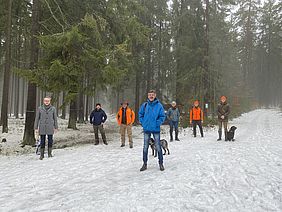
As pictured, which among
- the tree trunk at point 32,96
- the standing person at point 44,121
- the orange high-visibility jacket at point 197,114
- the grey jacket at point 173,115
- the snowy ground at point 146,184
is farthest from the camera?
the orange high-visibility jacket at point 197,114

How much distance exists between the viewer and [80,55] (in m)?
12.4

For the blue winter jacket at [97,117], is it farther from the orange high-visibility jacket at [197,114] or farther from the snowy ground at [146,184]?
the orange high-visibility jacket at [197,114]

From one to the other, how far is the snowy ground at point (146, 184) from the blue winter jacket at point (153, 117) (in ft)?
3.69

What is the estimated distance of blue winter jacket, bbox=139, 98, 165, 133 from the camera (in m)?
7.16

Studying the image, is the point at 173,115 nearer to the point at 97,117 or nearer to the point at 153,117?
the point at 97,117

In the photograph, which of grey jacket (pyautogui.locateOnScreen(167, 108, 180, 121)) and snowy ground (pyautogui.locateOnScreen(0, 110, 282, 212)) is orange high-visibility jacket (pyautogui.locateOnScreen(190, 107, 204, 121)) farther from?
snowy ground (pyautogui.locateOnScreen(0, 110, 282, 212))

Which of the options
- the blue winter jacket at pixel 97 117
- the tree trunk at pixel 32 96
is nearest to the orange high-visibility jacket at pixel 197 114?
the blue winter jacket at pixel 97 117

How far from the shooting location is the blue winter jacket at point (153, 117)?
7.16m

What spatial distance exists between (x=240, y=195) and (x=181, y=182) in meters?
1.28

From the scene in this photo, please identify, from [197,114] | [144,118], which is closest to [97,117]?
[197,114]

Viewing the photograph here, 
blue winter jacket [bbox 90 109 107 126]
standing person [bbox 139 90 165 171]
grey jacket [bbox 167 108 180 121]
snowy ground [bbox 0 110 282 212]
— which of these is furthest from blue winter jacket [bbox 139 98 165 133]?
grey jacket [bbox 167 108 180 121]

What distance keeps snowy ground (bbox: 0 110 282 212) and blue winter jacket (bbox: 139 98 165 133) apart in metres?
1.12

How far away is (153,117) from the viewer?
23.6ft

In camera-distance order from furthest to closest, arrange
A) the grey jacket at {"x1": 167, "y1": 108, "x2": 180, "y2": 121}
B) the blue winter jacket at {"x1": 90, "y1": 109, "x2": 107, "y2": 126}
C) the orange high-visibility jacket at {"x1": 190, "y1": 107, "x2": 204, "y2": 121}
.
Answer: the orange high-visibility jacket at {"x1": 190, "y1": 107, "x2": 204, "y2": 121} → the grey jacket at {"x1": 167, "y1": 108, "x2": 180, "y2": 121} → the blue winter jacket at {"x1": 90, "y1": 109, "x2": 107, "y2": 126}
